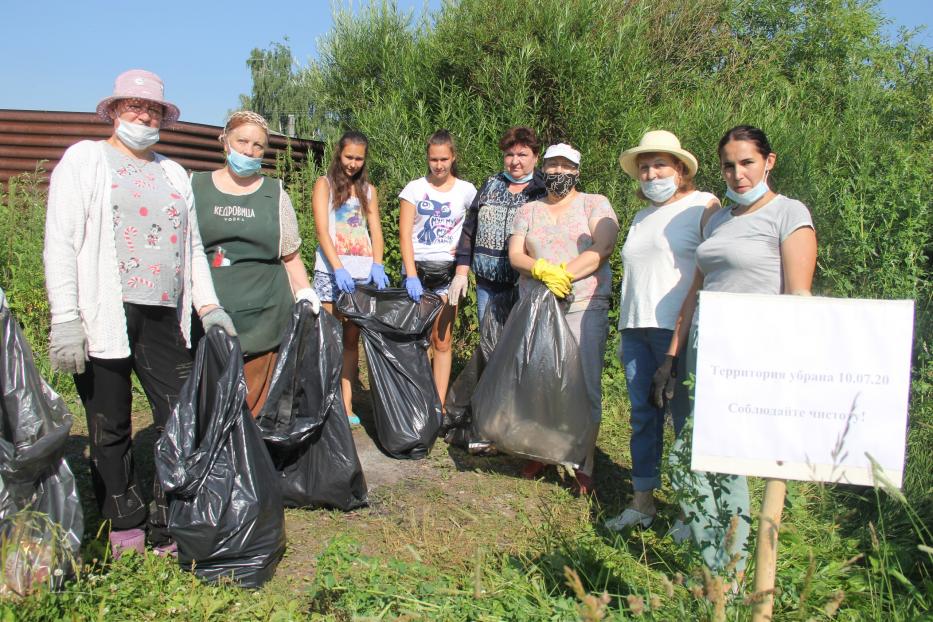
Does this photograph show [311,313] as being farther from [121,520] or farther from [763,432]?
[763,432]

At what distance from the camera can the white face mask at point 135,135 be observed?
281 centimetres

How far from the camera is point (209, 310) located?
10.1 feet

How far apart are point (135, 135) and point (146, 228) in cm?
36

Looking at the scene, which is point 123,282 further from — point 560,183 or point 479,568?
point 560,183

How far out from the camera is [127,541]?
2.89 m

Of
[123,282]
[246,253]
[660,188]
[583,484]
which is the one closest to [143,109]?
[123,282]

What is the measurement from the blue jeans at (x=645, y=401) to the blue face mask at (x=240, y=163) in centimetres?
186

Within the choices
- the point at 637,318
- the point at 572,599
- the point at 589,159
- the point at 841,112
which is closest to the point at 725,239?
the point at 637,318

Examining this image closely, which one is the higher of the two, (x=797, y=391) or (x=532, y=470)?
(x=797, y=391)

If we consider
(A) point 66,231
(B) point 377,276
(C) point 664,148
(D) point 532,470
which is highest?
(C) point 664,148

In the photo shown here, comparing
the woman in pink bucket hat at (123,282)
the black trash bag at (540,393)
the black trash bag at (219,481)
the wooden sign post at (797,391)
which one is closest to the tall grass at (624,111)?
the black trash bag at (540,393)

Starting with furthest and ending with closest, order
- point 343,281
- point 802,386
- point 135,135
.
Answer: point 343,281 < point 135,135 < point 802,386

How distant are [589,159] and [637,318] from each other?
279 centimetres

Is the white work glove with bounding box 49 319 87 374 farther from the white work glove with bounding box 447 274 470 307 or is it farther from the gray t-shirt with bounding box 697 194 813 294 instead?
the gray t-shirt with bounding box 697 194 813 294
